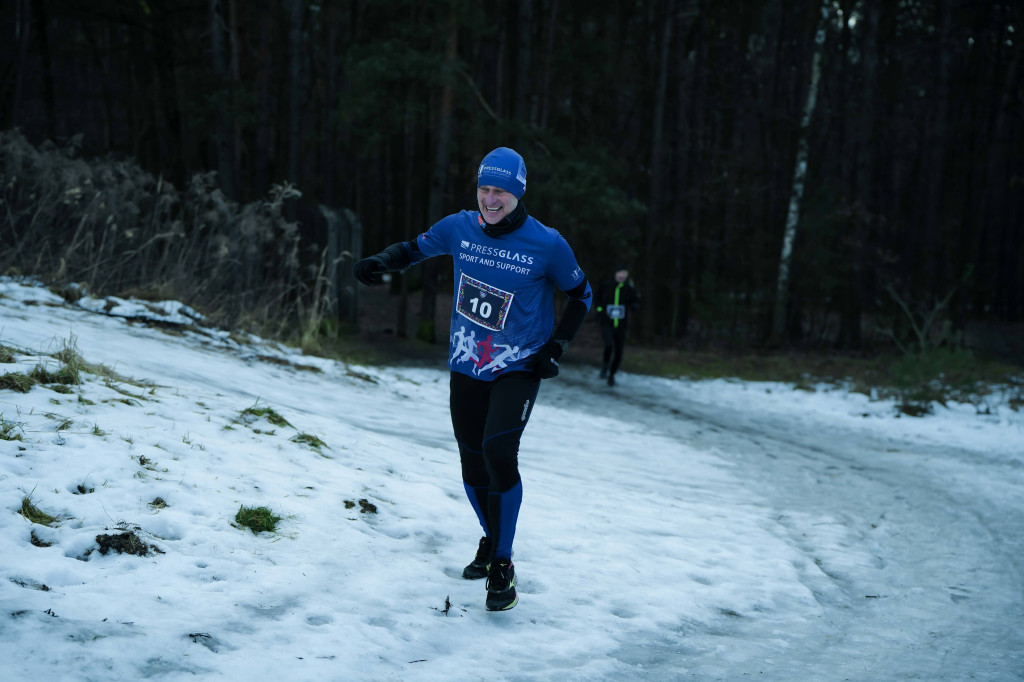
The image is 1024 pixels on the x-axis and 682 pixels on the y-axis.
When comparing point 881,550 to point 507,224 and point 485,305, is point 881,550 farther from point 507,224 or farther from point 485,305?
point 507,224

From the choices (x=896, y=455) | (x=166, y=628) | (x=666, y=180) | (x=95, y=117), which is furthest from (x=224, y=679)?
(x=95, y=117)

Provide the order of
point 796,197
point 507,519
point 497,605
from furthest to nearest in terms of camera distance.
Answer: point 796,197, point 507,519, point 497,605

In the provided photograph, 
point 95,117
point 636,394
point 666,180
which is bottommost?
point 636,394

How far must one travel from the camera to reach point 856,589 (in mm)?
5082

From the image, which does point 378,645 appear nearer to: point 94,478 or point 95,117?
point 94,478

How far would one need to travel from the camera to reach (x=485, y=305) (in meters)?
4.31

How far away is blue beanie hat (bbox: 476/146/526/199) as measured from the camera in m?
4.22

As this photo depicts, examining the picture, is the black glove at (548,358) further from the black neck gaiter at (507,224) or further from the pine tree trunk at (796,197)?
the pine tree trunk at (796,197)

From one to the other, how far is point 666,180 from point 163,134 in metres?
18.2

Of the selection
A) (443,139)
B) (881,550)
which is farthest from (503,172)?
(443,139)

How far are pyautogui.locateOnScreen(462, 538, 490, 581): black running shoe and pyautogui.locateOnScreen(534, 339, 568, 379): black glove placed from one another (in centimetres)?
102

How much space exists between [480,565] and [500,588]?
41 cm

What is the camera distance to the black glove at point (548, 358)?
419 cm

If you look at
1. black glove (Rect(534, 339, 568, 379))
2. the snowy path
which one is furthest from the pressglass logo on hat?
the snowy path
